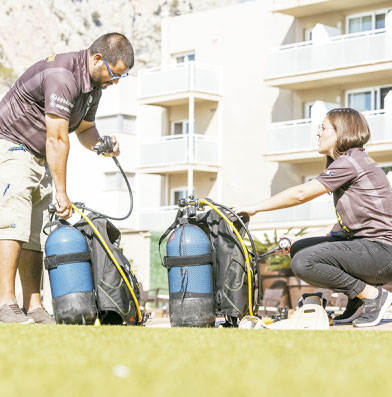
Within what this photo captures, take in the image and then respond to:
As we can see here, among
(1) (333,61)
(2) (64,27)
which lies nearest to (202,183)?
(1) (333,61)

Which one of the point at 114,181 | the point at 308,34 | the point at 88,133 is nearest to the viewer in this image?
the point at 88,133

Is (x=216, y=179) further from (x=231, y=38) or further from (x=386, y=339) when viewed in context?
(x=386, y=339)

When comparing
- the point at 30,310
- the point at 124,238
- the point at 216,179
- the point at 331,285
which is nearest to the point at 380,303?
the point at 331,285

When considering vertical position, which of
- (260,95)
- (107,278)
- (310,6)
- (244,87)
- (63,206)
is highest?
(310,6)

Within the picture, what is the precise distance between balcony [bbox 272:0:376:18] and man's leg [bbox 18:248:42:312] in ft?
89.7

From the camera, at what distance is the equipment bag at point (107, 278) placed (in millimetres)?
6785

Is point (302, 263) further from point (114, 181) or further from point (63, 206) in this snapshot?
point (114, 181)

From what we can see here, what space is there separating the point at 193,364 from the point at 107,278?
3309 millimetres

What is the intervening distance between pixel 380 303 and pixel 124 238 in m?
35.7

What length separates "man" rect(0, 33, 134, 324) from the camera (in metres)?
7.09

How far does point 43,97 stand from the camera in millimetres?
7309

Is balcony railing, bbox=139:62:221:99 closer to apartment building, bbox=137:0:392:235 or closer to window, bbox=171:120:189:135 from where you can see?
apartment building, bbox=137:0:392:235

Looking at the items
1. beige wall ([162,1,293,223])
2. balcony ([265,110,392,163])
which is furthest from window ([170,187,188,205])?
balcony ([265,110,392,163])

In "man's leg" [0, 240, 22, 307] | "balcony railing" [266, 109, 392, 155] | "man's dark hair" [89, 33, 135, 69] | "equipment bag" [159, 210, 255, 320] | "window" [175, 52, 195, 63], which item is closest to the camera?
"equipment bag" [159, 210, 255, 320]
